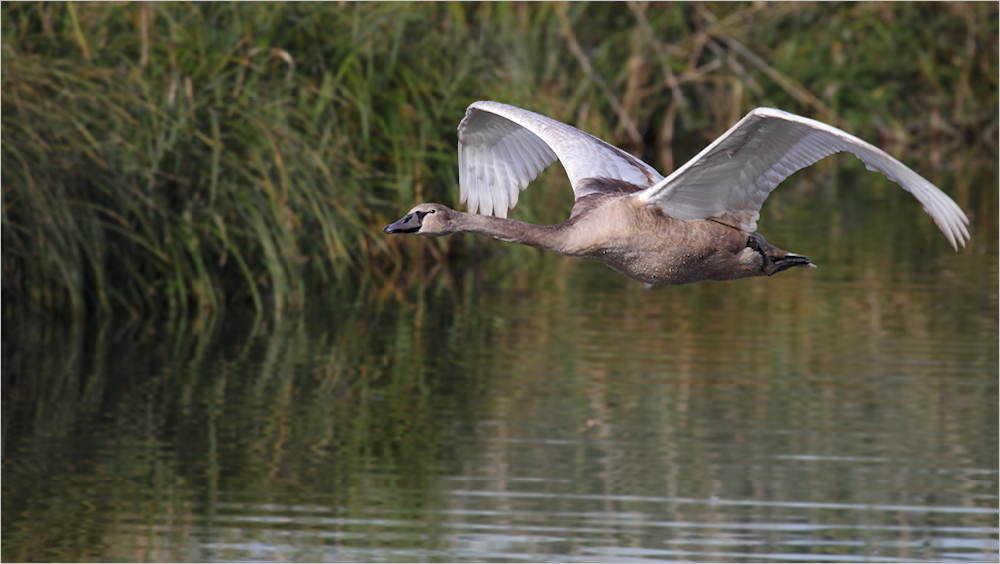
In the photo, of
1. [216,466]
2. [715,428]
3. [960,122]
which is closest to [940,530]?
[715,428]

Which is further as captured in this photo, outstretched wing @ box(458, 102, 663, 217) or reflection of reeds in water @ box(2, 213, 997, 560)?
reflection of reeds in water @ box(2, 213, 997, 560)

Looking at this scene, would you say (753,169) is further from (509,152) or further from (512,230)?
(509,152)

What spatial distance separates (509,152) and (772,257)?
6.19 ft

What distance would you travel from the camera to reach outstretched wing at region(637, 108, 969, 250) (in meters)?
6.35

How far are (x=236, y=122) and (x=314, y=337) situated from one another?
2208 mm

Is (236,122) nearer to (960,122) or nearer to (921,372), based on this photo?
(921,372)

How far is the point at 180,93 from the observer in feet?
45.9

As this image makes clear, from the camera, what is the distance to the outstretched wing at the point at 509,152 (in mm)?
8328

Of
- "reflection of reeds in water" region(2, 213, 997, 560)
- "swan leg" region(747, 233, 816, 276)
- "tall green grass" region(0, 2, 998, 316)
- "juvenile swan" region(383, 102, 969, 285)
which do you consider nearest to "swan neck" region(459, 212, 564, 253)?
"juvenile swan" region(383, 102, 969, 285)

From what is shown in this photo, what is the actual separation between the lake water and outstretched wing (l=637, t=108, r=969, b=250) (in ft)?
9.25

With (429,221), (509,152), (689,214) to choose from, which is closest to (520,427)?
(509,152)

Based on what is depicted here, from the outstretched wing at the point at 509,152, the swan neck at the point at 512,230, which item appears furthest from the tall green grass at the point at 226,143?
the swan neck at the point at 512,230

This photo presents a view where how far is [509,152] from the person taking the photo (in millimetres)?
8852

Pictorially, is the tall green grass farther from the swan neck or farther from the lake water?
the swan neck
